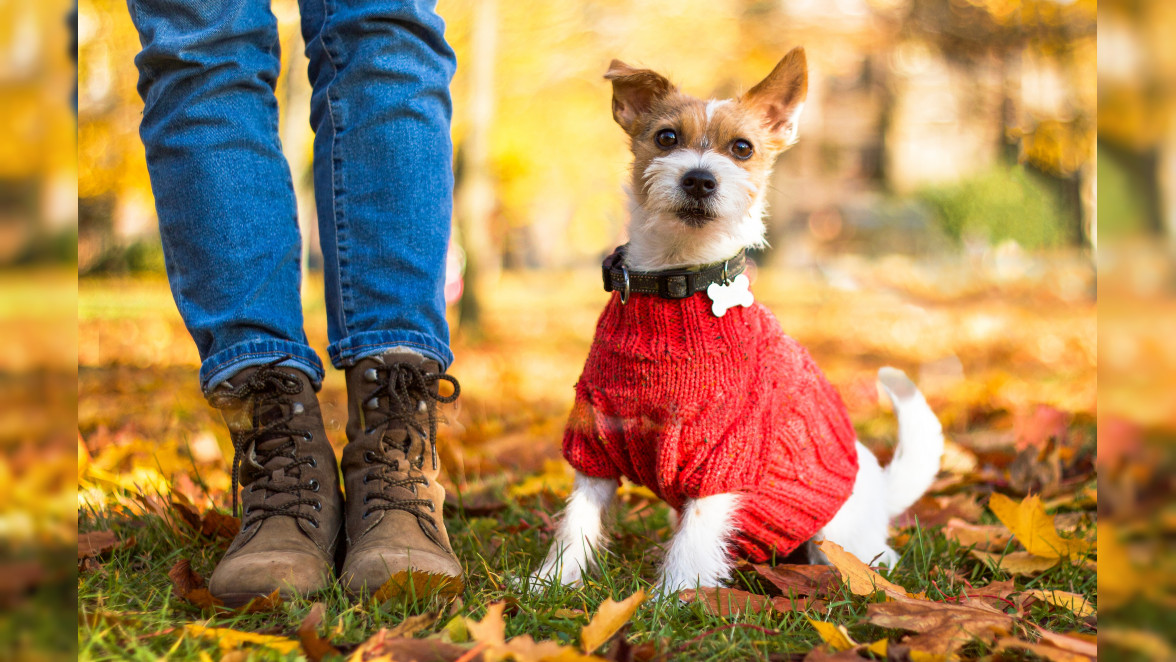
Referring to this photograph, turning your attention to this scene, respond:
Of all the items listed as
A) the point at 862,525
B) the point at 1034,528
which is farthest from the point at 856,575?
the point at 1034,528

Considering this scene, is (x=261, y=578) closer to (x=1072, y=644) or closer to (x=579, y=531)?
(x=579, y=531)

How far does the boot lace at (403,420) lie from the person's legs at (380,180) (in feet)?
0.20

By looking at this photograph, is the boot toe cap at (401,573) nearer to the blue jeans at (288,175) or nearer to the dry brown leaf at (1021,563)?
the blue jeans at (288,175)

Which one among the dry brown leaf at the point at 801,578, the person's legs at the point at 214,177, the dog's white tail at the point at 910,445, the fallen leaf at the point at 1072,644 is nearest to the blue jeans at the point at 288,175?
the person's legs at the point at 214,177

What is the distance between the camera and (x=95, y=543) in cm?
175

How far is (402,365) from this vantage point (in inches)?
71.9

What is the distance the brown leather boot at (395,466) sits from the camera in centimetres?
163

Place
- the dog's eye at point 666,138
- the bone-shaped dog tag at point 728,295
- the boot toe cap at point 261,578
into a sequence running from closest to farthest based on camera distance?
the boot toe cap at point 261,578
the bone-shaped dog tag at point 728,295
the dog's eye at point 666,138

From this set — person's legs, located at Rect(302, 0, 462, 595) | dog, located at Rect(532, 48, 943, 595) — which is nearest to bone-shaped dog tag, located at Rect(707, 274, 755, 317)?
dog, located at Rect(532, 48, 943, 595)

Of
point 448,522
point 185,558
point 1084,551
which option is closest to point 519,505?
point 448,522

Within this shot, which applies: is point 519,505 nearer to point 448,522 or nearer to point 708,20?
point 448,522

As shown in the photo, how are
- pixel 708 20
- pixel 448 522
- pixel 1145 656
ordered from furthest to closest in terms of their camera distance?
pixel 708 20, pixel 448 522, pixel 1145 656

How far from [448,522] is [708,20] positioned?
381 inches

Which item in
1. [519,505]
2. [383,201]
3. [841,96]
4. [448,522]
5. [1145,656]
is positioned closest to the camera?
[1145,656]
